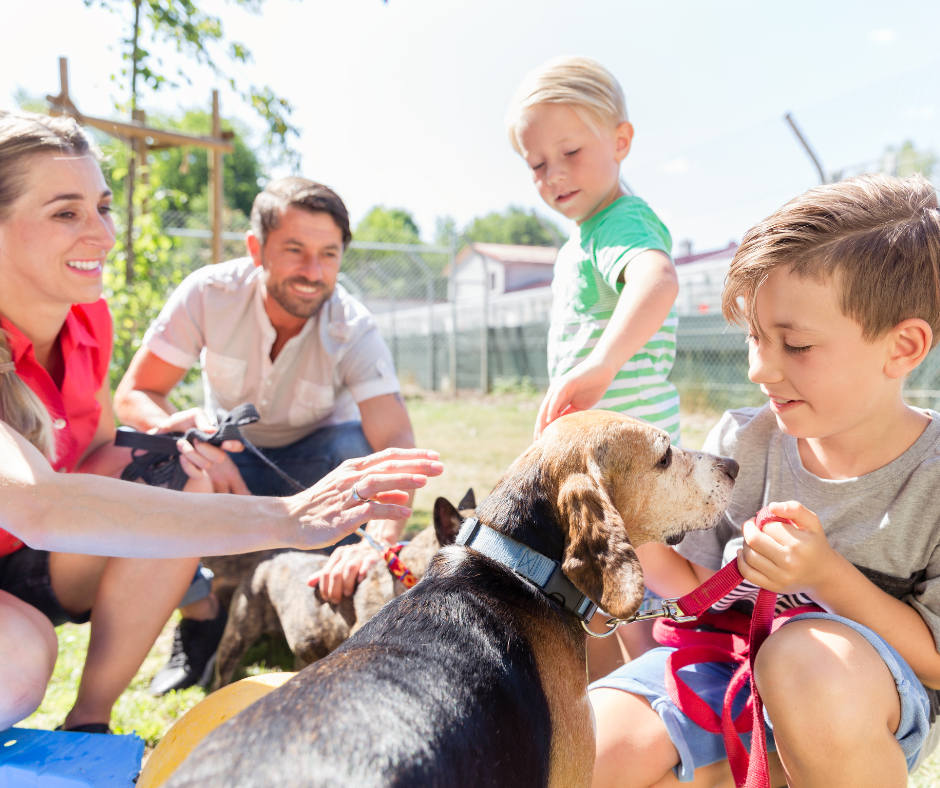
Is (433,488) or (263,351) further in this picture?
(433,488)

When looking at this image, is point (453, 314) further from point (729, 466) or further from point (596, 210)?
point (729, 466)

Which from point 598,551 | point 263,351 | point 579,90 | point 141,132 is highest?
point 141,132

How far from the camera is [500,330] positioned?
59.5 ft

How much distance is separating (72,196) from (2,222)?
281mm

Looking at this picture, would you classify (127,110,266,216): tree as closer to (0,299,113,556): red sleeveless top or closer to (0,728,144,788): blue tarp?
(0,299,113,556): red sleeveless top

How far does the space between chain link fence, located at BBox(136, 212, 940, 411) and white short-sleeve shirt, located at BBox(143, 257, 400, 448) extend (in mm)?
5705

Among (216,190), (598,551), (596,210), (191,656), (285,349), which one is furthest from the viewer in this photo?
(216,190)

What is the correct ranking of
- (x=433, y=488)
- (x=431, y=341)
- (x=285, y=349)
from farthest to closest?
(x=431, y=341), (x=433, y=488), (x=285, y=349)

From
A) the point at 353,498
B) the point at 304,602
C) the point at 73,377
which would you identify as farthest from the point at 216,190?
the point at 353,498

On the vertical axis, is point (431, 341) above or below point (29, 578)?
below

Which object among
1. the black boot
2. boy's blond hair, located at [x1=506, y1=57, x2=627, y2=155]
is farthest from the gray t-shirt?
the black boot

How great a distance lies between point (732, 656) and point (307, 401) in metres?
3.12

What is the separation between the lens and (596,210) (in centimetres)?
333

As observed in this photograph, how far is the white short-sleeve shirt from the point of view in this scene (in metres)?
4.36
